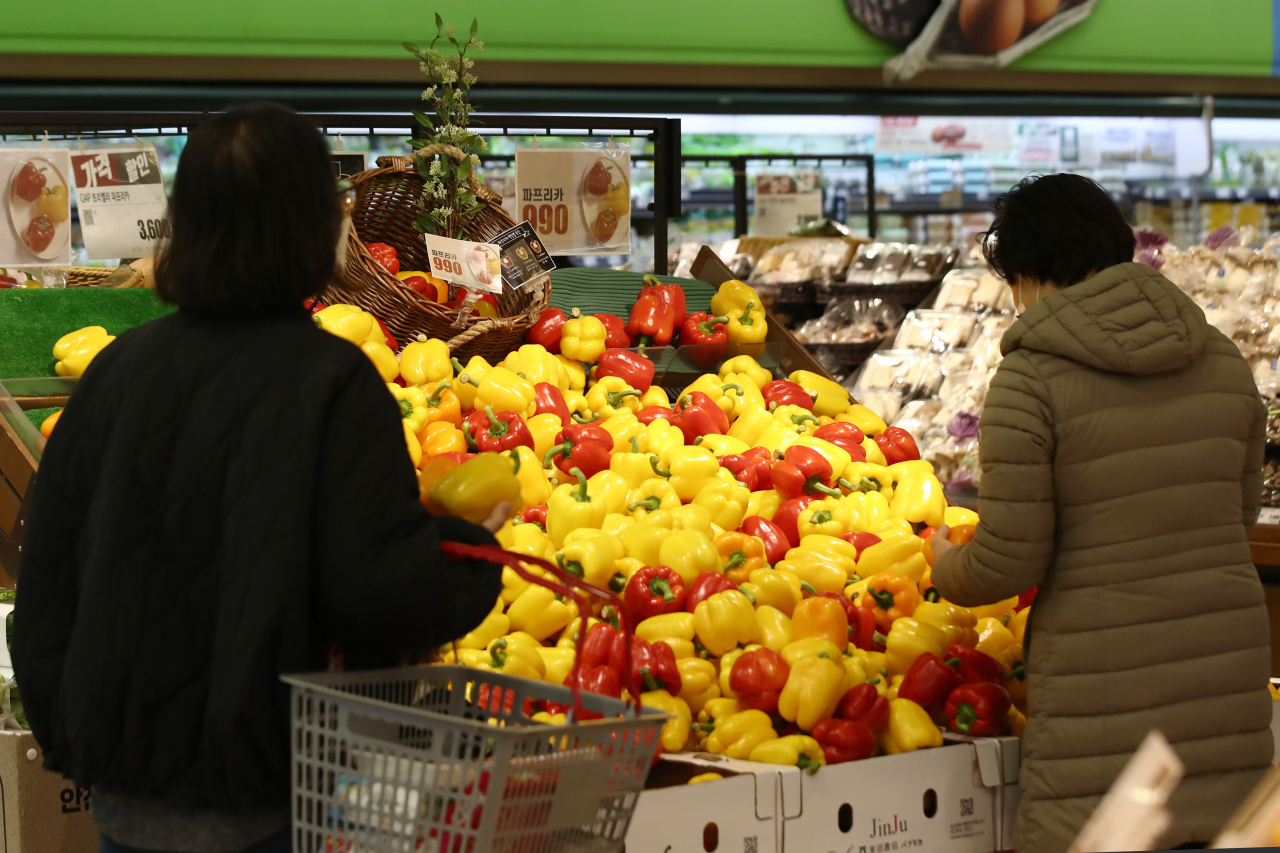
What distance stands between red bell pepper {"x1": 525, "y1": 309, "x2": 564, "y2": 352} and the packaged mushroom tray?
1510 millimetres

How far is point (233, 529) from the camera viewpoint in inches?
52.1

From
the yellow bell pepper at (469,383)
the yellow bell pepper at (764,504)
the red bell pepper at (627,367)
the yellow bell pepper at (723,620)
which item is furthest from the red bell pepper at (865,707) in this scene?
the red bell pepper at (627,367)

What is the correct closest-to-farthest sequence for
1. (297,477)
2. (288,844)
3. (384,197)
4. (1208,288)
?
(297,477) → (288,844) → (384,197) → (1208,288)

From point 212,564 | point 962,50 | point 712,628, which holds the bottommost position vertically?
point 712,628

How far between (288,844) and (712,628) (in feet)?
4.14

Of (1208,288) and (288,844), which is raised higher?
(1208,288)

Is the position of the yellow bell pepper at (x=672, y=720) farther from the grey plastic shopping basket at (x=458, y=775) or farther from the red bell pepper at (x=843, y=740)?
the grey plastic shopping basket at (x=458, y=775)

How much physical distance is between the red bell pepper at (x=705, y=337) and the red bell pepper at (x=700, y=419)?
0.40 metres

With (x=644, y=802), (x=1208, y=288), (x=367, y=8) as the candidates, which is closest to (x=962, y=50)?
(x=1208, y=288)

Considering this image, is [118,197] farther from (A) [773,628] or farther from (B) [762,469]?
(A) [773,628]

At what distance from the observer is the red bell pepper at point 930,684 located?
2.48m

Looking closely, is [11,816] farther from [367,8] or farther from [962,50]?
[962,50]

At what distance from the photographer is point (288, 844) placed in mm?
1416

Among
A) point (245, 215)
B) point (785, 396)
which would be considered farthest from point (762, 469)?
point (245, 215)
